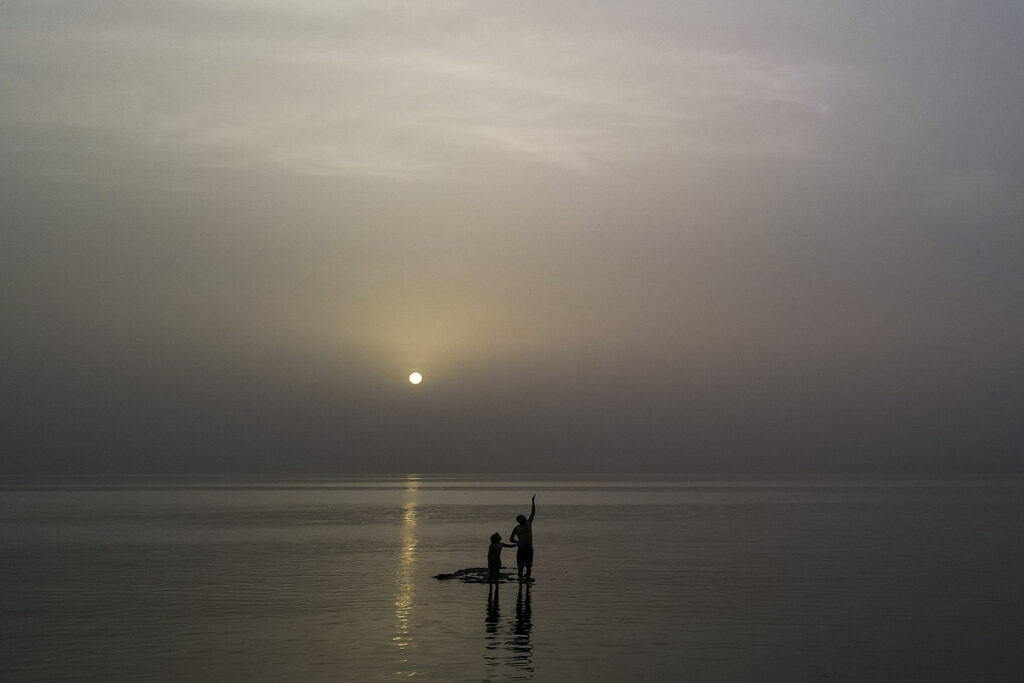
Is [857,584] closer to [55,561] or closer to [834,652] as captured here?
[834,652]

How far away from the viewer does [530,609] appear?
103 feet

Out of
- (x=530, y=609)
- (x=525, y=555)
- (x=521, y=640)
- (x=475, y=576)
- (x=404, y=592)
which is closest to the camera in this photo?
(x=521, y=640)

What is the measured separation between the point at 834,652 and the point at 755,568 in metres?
19.1

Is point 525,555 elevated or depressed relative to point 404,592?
elevated

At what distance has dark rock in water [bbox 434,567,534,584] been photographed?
38062 mm

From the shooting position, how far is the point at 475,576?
39156mm

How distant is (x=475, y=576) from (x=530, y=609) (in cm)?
815

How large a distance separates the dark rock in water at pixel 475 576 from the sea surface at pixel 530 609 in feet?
2.35

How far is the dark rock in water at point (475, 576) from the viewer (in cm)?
3806

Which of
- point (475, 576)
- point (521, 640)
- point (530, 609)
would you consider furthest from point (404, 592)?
point (521, 640)

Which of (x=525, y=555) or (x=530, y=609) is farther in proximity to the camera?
(x=525, y=555)

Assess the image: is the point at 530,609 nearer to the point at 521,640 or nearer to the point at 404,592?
the point at 521,640

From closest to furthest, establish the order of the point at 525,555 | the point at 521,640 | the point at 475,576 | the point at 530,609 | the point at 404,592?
the point at 521,640
the point at 530,609
the point at 525,555
the point at 404,592
the point at 475,576

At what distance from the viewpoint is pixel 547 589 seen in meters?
36.3
